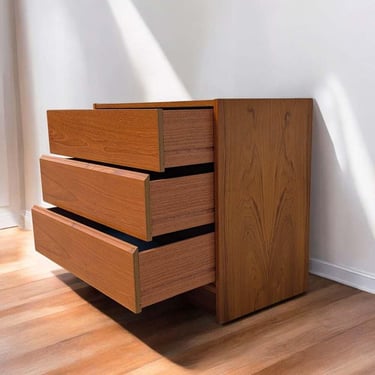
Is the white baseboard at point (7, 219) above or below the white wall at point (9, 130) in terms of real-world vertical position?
below

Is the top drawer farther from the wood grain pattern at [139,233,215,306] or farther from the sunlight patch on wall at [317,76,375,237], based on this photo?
the sunlight patch on wall at [317,76,375,237]

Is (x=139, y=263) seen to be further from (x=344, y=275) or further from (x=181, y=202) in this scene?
(x=344, y=275)

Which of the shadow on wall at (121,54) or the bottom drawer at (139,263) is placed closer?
the bottom drawer at (139,263)

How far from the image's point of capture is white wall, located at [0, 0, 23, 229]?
7.24 feet

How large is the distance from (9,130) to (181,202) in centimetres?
150

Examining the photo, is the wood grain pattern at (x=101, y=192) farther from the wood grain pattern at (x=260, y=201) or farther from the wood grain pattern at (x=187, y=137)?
the wood grain pattern at (x=260, y=201)

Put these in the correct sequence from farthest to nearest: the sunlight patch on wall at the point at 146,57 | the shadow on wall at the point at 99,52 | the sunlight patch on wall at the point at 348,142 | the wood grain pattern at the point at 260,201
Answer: the shadow on wall at the point at 99,52, the sunlight patch on wall at the point at 146,57, the sunlight patch on wall at the point at 348,142, the wood grain pattern at the point at 260,201

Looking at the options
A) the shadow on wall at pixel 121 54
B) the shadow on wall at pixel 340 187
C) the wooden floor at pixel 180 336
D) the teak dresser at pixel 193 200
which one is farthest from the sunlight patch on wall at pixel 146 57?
the wooden floor at pixel 180 336

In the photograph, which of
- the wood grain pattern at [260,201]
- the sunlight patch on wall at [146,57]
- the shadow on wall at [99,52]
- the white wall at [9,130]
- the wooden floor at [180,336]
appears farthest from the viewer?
the white wall at [9,130]

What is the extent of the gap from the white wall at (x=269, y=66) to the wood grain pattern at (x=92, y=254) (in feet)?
2.09

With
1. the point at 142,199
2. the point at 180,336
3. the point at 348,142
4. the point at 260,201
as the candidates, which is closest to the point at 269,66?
the point at 348,142

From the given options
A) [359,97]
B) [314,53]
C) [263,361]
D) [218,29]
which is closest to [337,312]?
[263,361]

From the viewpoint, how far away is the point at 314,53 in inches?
52.3

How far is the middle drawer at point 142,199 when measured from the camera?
992 mm
